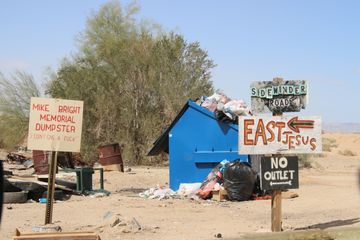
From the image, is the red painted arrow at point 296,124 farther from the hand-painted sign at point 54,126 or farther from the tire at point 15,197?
the tire at point 15,197

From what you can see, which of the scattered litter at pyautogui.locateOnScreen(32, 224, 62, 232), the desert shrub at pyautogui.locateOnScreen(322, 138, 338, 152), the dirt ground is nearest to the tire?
the dirt ground

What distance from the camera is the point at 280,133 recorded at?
9.34m

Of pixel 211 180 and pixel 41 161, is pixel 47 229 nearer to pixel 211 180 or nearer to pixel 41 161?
pixel 211 180

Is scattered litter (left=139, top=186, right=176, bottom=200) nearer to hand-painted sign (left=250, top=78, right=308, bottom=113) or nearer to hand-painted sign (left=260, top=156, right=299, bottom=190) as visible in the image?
hand-painted sign (left=250, top=78, right=308, bottom=113)

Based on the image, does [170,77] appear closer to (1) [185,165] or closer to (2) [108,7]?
(2) [108,7]

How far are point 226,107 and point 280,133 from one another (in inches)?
212

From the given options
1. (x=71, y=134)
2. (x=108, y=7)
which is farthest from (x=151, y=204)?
(x=108, y=7)

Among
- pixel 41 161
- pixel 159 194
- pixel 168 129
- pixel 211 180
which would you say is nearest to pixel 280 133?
pixel 211 180

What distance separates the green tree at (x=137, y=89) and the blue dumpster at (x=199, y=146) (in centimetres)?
1301

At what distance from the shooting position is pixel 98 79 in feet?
97.3

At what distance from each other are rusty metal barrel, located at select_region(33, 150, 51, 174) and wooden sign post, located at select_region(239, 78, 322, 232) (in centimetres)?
1192

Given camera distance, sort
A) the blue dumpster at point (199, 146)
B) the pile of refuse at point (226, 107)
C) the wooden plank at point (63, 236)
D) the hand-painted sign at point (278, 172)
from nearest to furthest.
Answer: the wooden plank at point (63, 236)
the hand-painted sign at point (278, 172)
the pile of refuse at point (226, 107)
the blue dumpster at point (199, 146)

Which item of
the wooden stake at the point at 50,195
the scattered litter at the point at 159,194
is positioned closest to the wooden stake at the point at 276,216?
the wooden stake at the point at 50,195

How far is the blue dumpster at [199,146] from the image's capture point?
14.9 m
